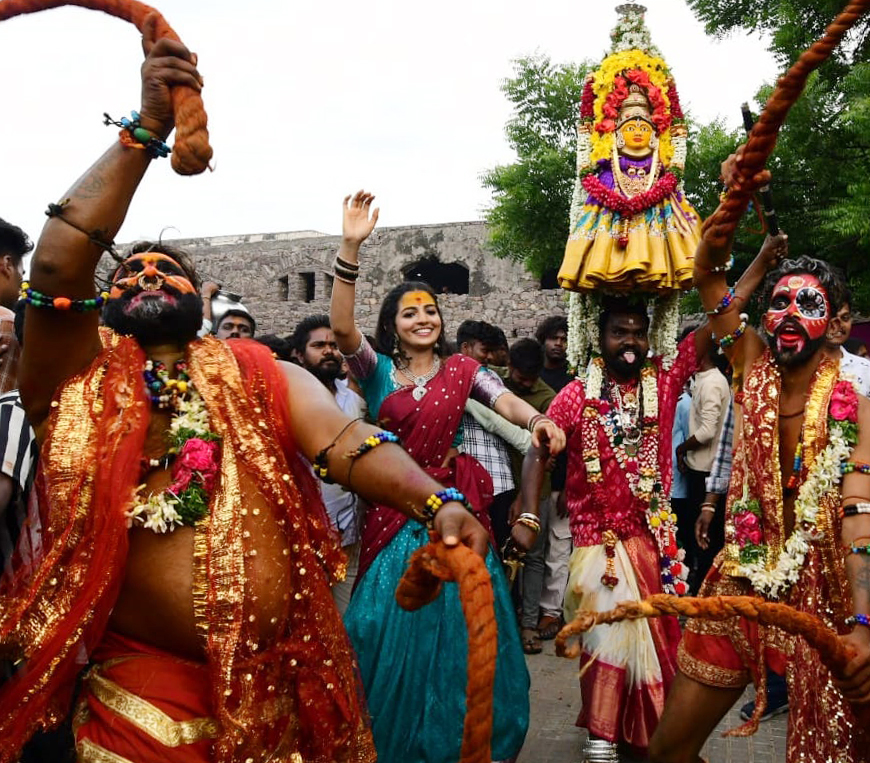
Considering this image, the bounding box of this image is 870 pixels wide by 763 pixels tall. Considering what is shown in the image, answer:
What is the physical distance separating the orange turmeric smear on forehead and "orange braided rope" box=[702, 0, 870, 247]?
1547mm

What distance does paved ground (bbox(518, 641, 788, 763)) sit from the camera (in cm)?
519

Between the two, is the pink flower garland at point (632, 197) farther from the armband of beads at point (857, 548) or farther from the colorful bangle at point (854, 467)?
the armband of beads at point (857, 548)

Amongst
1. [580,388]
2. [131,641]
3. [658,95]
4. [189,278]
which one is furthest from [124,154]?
[658,95]

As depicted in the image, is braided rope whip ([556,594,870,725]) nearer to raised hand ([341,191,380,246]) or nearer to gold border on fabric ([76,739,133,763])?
gold border on fabric ([76,739,133,763])

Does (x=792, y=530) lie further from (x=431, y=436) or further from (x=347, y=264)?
(x=347, y=264)

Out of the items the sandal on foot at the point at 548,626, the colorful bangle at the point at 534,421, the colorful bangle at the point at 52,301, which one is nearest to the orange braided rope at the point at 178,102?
the colorful bangle at the point at 52,301

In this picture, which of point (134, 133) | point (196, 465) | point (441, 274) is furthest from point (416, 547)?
point (441, 274)

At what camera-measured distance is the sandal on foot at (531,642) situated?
7.31 metres

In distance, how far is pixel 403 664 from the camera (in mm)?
4492

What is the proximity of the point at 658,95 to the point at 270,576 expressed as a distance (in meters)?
3.80

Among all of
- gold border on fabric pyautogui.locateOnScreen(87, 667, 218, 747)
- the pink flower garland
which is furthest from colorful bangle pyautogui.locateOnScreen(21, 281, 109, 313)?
the pink flower garland

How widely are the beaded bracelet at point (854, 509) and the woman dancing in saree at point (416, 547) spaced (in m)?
1.21

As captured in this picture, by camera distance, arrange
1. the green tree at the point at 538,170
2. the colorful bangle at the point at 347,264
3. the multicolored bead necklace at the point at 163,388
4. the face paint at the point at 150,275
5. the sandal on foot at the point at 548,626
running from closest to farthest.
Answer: the multicolored bead necklace at the point at 163,388, the face paint at the point at 150,275, the colorful bangle at the point at 347,264, the sandal on foot at the point at 548,626, the green tree at the point at 538,170

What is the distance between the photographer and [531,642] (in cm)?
738
